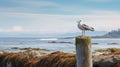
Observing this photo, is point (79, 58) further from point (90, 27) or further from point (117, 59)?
point (117, 59)

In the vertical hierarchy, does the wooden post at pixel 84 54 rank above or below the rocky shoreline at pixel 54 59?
above

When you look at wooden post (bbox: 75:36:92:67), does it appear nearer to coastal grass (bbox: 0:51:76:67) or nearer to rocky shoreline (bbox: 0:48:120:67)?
rocky shoreline (bbox: 0:48:120:67)

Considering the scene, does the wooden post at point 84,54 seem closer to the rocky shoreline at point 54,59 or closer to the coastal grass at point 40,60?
the rocky shoreline at point 54,59

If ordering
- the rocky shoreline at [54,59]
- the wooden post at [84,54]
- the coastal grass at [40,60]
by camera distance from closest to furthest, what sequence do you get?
the wooden post at [84,54]
the rocky shoreline at [54,59]
the coastal grass at [40,60]

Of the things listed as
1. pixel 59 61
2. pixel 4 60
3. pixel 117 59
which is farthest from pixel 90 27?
pixel 4 60

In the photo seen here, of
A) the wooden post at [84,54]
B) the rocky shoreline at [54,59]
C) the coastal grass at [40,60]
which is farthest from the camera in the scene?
the coastal grass at [40,60]

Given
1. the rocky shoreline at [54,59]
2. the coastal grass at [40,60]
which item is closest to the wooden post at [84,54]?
the rocky shoreline at [54,59]

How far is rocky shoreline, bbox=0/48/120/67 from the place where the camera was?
19438 millimetres

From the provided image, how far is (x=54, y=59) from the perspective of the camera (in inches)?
925

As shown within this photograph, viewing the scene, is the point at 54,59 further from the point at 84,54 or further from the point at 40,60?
the point at 84,54

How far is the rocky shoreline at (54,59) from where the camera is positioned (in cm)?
1944

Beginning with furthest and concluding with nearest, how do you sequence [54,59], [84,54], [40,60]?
[40,60]
[54,59]
[84,54]

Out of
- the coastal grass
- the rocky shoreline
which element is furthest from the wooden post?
the coastal grass

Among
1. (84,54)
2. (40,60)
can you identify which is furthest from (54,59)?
(84,54)
